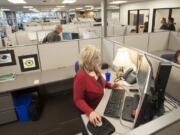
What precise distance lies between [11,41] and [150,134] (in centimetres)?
513

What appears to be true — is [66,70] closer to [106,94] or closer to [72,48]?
[72,48]

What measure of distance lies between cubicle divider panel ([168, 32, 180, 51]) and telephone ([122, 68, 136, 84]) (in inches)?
85.7

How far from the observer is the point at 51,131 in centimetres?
228

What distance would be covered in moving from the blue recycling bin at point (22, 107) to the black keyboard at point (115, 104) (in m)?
1.46

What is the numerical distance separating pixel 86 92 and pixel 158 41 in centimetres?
283

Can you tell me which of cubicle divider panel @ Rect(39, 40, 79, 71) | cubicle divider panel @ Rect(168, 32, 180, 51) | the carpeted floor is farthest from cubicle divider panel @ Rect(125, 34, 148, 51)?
the carpeted floor

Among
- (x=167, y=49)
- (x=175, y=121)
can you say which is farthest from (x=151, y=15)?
(x=175, y=121)

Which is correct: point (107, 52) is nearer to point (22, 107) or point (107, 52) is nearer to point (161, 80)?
point (22, 107)

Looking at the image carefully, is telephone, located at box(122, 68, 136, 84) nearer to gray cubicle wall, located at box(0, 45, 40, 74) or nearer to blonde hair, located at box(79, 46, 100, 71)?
blonde hair, located at box(79, 46, 100, 71)

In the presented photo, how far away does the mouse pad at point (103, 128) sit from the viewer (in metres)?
1.18

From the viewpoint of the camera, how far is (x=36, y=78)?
8.23 feet

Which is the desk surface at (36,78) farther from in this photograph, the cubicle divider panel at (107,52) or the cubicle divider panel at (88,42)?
the cubicle divider panel at (107,52)

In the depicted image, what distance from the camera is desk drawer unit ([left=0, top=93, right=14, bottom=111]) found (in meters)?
2.25

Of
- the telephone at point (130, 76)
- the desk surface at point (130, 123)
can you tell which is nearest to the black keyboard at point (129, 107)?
the desk surface at point (130, 123)
